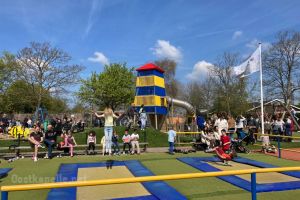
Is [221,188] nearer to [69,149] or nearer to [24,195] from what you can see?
[24,195]

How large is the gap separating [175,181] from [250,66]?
12.5m

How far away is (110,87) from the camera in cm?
4759

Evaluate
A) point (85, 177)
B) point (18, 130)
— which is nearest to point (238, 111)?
point (18, 130)

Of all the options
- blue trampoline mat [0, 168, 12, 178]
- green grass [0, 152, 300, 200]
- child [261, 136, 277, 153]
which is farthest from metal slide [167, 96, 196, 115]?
blue trampoline mat [0, 168, 12, 178]

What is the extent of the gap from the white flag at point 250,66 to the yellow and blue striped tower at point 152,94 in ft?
27.2

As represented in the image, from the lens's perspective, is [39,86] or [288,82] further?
[288,82]

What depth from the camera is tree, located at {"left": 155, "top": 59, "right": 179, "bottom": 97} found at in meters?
62.9

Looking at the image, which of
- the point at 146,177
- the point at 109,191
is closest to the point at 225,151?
the point at 109,191

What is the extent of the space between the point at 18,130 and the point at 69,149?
4721 mm

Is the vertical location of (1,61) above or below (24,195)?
above

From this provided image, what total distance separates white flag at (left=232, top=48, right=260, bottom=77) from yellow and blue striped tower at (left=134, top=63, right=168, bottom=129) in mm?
8296

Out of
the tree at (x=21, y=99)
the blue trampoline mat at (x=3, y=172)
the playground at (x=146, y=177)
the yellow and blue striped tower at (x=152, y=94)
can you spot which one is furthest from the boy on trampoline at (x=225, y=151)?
the tree at (x=21, y=99)

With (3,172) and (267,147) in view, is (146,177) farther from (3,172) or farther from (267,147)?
(267,147)

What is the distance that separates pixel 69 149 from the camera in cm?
1494
